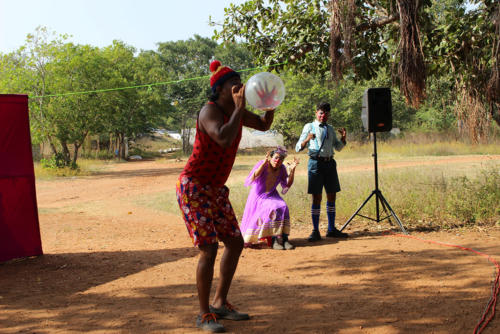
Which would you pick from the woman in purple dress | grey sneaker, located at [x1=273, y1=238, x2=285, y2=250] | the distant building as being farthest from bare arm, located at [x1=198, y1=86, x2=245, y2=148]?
the distant building

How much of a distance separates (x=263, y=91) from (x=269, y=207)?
10.8ft

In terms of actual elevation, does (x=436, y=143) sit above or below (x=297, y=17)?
below

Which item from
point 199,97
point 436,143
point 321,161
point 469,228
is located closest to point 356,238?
point 321,161

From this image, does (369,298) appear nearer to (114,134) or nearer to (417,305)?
(417,305)

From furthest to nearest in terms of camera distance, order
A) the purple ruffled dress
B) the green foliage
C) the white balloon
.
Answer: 1. the green foliage
2. the purple ruffled dress
3. the white balloon

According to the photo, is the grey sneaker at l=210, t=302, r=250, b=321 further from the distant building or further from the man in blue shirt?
the distant building

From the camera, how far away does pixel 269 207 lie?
6531mm

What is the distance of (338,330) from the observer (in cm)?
345

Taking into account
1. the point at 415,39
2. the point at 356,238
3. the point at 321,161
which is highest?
the point at 415,39

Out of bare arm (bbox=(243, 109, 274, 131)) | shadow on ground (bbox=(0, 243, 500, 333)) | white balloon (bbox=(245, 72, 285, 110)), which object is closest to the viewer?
white balloon (bbox=(245, 72, 285, 110))

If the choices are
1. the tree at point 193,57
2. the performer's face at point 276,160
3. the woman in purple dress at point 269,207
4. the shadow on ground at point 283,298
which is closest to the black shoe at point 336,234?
the woman in purple dress at point 269,207

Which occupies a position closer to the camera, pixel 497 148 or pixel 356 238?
pixel 356 238

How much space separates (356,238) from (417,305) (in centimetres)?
317

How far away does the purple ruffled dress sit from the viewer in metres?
6.45
